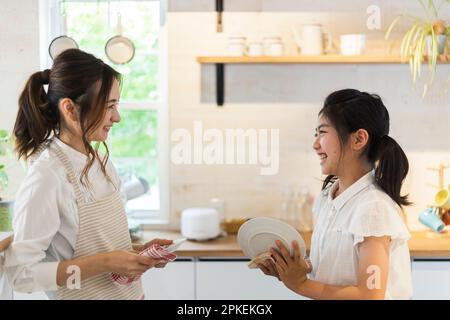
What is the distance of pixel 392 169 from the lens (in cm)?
86

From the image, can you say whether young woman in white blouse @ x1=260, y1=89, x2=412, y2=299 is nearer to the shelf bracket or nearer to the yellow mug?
the yellow mug

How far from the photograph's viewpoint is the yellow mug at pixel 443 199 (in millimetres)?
1555

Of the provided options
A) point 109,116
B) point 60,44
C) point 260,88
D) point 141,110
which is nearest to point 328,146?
point 109,116

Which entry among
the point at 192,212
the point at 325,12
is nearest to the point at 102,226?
the point at 192,212

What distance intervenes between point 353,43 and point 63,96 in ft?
3.24

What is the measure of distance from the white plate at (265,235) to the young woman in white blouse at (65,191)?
0.14 meters

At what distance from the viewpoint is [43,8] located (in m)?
1.17

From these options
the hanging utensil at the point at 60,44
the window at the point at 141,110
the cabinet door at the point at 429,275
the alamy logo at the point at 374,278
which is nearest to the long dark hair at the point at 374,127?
the alamy logo at the point at 374,278

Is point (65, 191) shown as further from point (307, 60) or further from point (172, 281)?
point (307, 60)

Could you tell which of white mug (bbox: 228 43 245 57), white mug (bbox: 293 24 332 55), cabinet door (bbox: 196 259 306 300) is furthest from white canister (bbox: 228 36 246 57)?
cabinet door (bbox: 196 259 306 300)

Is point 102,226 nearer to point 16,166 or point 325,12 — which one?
point 16,166

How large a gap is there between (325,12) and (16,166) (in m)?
0.94

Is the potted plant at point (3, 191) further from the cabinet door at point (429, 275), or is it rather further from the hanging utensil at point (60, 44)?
the cabinet door at point (429, 275)

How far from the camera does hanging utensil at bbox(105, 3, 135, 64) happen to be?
1.55m
